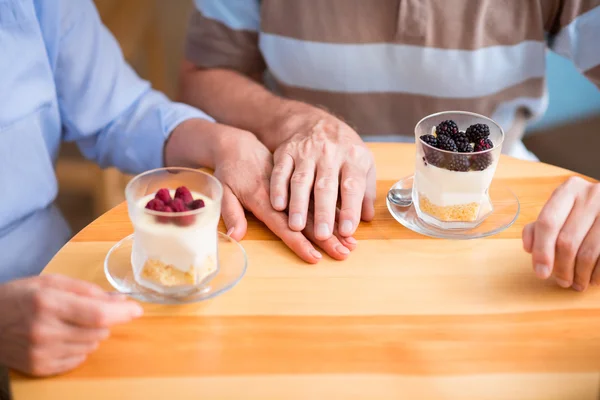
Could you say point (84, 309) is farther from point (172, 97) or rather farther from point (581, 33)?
point (172, 97)

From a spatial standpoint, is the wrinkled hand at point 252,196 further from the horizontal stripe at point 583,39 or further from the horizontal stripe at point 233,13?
the horizontal stripe at point 583,39

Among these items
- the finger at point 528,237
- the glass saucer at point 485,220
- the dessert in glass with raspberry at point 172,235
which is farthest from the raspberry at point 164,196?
the finger at point 528,237

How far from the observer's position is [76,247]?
998 millimetres

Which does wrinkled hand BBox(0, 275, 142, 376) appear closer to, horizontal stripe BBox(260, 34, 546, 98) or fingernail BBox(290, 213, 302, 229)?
fingernail BBox(290, 213, 302, 229)

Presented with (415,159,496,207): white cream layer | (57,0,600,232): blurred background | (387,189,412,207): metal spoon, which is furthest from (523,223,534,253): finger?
(57,0,600,232): blurred background

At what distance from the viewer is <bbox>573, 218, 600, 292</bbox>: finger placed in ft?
2.93

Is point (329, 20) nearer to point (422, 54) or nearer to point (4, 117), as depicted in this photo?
point (422, 54)

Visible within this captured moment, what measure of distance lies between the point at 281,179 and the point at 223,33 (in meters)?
0.57

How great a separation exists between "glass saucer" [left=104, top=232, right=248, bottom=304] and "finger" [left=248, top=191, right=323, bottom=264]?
67 millimetres

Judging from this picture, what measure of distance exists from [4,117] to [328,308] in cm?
65

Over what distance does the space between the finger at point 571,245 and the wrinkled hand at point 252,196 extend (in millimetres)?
284

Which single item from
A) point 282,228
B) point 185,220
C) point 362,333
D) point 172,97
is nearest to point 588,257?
point 362,333

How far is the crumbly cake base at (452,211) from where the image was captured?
3.42 ft

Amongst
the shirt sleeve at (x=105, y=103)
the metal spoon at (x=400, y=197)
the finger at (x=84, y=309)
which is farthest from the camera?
the shirt sleeve at (x=105, y=103)
